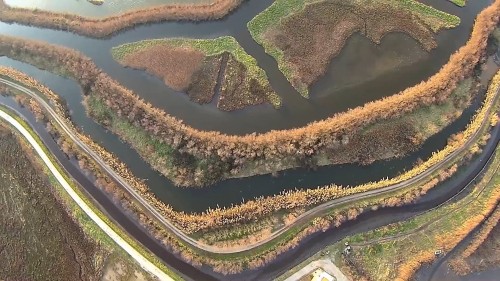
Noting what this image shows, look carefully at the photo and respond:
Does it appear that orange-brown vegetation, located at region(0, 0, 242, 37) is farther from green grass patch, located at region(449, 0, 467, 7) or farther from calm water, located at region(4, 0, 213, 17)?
green grass patch, located at region(449, 0, 467, 7)

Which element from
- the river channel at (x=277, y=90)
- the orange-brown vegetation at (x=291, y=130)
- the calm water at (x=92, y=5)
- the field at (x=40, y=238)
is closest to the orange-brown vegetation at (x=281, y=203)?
the river channel at (x=277, y=90)

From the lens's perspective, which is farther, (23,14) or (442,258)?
(23,14)

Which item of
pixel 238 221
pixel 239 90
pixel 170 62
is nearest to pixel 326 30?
pixel 239 90

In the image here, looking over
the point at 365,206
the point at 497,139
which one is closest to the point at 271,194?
the point at 365,206

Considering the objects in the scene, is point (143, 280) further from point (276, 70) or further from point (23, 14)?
point (23, 14)

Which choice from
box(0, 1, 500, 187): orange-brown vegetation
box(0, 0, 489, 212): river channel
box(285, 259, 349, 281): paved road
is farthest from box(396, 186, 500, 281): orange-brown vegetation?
box(0, 1, 500, 187): orange-brown vegetation

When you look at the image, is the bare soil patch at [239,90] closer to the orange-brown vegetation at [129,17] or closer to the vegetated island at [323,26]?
the vegetated island at [323,26]
